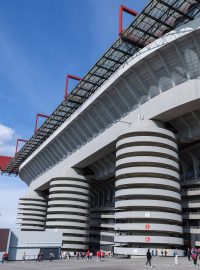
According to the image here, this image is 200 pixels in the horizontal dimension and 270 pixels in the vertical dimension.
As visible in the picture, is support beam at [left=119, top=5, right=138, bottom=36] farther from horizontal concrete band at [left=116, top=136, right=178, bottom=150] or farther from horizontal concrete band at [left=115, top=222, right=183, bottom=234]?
horizontal concrete band at [left=115, top=222, right=183, bottom=234]

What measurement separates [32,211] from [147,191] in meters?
66.2

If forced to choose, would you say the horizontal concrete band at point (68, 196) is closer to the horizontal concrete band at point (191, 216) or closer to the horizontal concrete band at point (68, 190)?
the horizontal concrete band at point (68, 190)

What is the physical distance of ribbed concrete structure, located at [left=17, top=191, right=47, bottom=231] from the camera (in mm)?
101750

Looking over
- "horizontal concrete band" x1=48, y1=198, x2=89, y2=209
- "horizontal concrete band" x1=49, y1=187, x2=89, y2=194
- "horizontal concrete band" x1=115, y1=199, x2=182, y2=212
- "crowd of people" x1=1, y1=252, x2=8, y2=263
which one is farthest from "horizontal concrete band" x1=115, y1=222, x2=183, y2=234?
"horizontal concrete band" x1=49, y1=187, x2=89, y2=194

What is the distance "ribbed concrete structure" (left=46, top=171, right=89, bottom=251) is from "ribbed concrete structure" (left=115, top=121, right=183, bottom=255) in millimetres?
23771

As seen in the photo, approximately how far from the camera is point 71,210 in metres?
73.8

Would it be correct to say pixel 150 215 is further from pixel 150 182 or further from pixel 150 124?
pixel 150 124

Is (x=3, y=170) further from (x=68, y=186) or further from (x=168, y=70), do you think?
(x=168, y=70)

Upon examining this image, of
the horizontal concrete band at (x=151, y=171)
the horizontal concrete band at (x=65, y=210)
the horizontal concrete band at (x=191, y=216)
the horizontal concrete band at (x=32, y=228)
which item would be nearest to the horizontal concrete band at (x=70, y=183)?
the horizontal concrete band at (x=65, y=210)

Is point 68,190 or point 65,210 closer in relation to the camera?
point 65,210

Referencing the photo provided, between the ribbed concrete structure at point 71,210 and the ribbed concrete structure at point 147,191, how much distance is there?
23.8 m

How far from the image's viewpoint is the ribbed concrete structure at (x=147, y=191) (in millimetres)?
46625

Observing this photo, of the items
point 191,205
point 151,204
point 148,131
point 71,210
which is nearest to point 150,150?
point 148,131

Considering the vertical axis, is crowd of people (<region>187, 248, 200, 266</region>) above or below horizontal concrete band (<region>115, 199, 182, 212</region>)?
below
